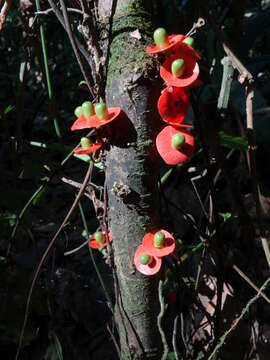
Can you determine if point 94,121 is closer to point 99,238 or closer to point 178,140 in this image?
point 178,140

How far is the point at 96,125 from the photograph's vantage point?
22.6 inches

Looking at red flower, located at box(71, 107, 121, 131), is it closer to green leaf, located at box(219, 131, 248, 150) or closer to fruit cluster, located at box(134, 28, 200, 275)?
fruit cluster, located at box(134, 28, 200, 275)

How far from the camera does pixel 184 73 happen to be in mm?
570

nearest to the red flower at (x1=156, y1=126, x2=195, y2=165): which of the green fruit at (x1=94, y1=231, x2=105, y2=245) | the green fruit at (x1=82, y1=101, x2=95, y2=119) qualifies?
the green fruit at (x1=82, y1=101, x2=95, y2=119)

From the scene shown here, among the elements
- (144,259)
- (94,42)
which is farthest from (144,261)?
(94,42)

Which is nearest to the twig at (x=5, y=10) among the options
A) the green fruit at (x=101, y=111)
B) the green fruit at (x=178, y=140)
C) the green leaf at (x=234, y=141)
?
the green fruit at (x=101, y=111)

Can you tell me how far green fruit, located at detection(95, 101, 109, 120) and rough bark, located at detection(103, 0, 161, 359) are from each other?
0.05m

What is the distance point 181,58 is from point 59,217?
3.72 ft

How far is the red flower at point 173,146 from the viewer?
0.57 meters

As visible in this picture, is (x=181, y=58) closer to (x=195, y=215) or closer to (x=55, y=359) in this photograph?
(x=55, y=359)

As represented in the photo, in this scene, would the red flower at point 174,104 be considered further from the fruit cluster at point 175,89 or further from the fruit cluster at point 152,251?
the fruit cluster at point 152,251

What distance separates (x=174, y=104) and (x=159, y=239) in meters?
0.19

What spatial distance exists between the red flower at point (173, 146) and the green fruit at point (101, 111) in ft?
0.26

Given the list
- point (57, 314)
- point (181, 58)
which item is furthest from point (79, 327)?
point (181, 58)
